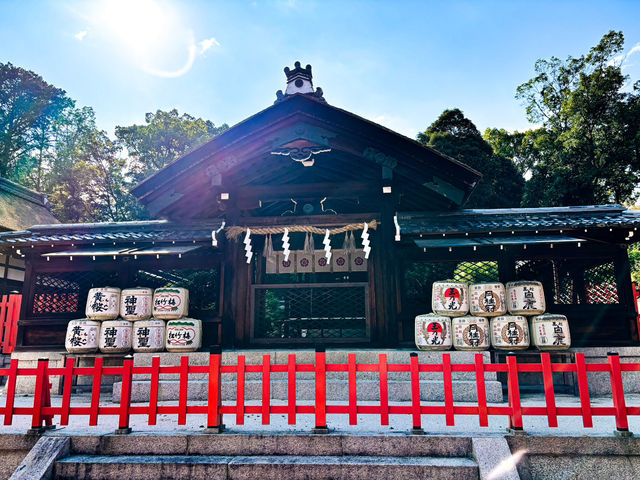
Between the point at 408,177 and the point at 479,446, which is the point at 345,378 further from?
the point at 408,177

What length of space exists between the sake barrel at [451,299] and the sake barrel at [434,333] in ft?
0.50

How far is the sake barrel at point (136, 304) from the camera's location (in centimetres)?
841

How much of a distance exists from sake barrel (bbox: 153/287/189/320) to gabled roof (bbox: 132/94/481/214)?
8.83 feet

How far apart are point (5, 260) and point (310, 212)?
44.4ft

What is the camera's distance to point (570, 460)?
4.61 meters

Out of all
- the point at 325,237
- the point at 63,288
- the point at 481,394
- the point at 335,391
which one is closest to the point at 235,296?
the point at 325,237

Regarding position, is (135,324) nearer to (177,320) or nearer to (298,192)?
(177,320)

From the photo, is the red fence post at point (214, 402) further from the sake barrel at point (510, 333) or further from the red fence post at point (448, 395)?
the sake barrel at point (510, 333)

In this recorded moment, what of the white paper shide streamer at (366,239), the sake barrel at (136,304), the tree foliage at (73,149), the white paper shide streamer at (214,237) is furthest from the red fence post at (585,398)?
the tree foliage at (73,149)

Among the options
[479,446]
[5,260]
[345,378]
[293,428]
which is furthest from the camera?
[5,260]

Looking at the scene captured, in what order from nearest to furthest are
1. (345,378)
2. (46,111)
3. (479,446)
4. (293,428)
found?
(479,446), (293,428), (345,378), (46,111)

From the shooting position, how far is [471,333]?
7.79 m

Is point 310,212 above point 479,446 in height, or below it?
above

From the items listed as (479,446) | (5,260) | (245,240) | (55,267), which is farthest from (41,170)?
(479,446)
